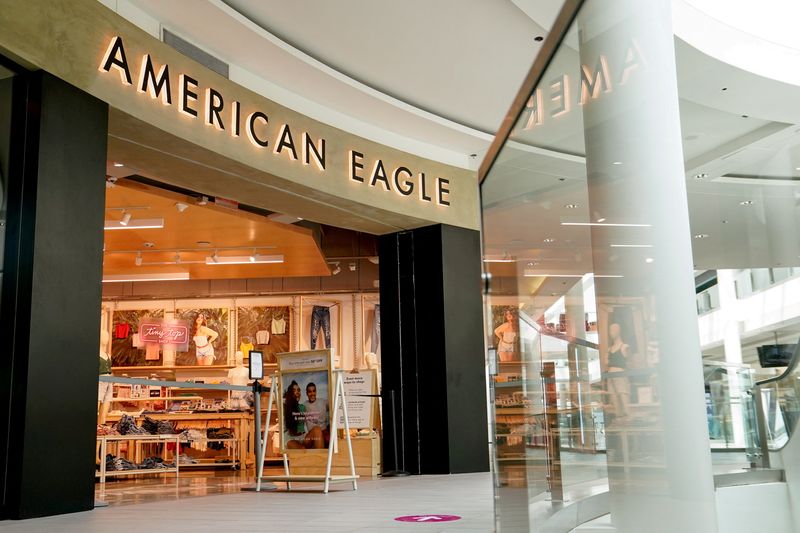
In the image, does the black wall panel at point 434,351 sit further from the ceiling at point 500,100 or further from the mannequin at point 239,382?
the mannequin at point 239,382

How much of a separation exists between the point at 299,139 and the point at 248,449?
18.8 feet

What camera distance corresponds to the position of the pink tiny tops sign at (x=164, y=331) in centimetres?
1349

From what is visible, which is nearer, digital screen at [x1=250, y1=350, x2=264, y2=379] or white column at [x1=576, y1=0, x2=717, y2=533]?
white column at [x1=576, y1=0, x2=717, y2=533]

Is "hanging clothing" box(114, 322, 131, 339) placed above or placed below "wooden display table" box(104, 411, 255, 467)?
above

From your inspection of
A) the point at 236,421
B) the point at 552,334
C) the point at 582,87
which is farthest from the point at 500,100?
the point at 582,87

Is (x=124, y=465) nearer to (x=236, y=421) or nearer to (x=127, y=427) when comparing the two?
(x=127, y=427)

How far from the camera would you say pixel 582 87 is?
2.04m

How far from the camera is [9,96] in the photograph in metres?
5.08

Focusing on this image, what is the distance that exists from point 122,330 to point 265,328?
2.51 m

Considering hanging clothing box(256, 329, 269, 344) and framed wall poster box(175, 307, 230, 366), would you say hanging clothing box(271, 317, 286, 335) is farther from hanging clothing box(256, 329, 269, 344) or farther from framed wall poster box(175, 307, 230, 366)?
framed wall poster box(175, 307, 230, 366)

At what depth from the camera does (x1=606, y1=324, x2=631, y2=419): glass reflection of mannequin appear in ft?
5.84

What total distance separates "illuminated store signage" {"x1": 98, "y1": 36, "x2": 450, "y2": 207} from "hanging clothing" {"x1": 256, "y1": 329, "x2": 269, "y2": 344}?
5633 mm

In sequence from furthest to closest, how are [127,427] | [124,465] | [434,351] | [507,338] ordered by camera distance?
[434,351] → [127,427] → [124,465] → [507,338]

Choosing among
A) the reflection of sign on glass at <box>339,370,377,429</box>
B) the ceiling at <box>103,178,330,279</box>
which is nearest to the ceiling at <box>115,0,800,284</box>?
the ceiling at <box>103,178,330,279</box>
